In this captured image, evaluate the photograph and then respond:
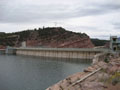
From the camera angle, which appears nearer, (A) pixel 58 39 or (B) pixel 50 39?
(A) pixel 58 39

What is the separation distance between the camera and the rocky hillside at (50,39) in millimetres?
117250

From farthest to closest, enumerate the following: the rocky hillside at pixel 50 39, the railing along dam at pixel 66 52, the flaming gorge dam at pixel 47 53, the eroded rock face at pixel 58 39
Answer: the rocky hillside at pixel 50 39 → the eroded rock face at pixel 58 39 → the railing along dam at pixel 66 52 → the flaming gorge dam at pixel 47 53

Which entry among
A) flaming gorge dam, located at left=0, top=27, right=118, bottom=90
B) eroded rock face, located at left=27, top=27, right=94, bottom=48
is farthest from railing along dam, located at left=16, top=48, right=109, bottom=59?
eroded rock face, located at left=27, top=27, right=94, bottom=48

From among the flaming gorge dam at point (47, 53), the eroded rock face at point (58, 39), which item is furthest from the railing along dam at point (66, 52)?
the eroded rock face at point (58, 39)

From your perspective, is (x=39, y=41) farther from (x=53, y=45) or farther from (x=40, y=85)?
(x=40, y=85)

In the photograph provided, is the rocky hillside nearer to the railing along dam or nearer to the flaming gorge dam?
the flaming gorge dam

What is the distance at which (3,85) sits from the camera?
27828mm

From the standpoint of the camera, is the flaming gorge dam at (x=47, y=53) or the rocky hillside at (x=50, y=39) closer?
the flaming gorge dam at (x=47, y=53)

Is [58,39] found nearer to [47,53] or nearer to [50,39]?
[50,39]

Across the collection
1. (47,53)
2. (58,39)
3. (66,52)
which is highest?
(58,39)

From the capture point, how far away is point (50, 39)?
5300 inches

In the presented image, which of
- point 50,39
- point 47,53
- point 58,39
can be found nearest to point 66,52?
point 47,53

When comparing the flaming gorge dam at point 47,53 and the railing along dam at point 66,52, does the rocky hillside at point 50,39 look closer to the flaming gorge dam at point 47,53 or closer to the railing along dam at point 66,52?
A: the flaming gorge dam at point 47,53

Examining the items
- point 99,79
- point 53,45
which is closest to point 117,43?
point 99,79
